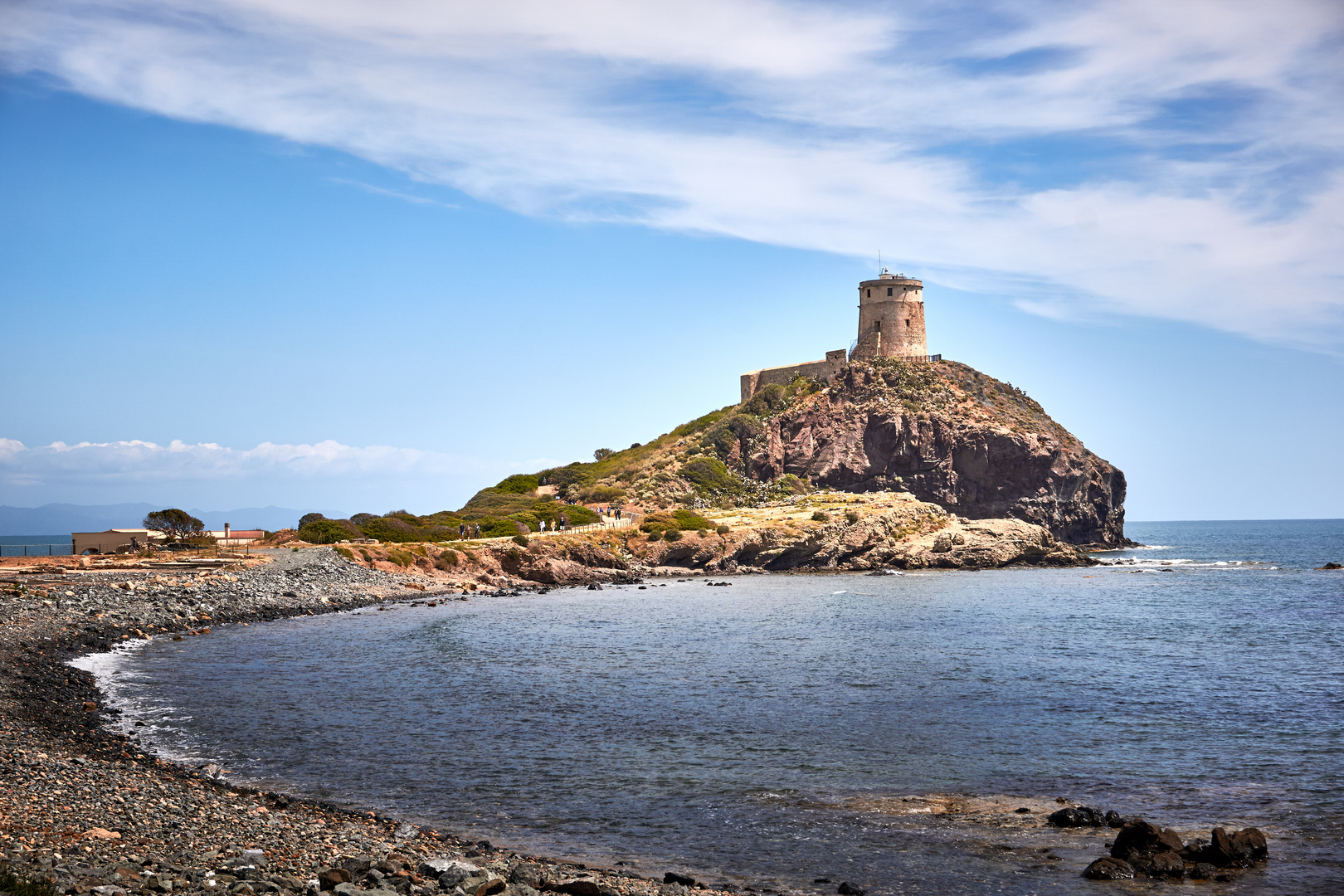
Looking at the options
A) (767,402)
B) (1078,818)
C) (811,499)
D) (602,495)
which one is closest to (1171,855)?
(1078,818)

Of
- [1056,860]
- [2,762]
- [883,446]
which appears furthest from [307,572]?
[883,446]

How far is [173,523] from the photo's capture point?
2766 inches

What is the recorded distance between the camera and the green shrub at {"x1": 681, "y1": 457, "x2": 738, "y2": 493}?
341ft

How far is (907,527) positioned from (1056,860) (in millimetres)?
75080

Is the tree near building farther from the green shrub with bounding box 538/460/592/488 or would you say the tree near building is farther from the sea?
the green shrub with bounding box 538/460/592/488

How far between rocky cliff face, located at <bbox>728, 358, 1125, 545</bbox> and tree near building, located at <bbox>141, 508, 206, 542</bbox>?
60.6m

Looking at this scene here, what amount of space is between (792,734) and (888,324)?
105572 millimetres

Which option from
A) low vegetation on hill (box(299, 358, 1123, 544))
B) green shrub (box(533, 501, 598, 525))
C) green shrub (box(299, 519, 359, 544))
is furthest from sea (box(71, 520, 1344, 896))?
low vegetation on hill (box(299, 358, 1123, 544))

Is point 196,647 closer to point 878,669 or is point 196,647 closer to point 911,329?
point 878,669

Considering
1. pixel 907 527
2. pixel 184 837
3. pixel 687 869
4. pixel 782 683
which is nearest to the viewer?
pixel 184 837

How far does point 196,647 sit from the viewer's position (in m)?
33.2

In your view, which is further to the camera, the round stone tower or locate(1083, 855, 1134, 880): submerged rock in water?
the round stone tower

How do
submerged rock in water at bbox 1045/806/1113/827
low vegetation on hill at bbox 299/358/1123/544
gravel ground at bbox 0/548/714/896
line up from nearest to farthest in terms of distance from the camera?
gravel ground at bbox 0/548/714/896 → submerged rock in water at bbox 1045/806/1113/827 → low vegetation on hill at bbox 299/358/1123/544

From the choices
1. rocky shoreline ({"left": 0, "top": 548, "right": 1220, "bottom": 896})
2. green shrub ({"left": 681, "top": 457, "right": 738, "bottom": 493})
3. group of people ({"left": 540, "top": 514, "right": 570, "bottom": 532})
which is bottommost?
rocky shoreline ({"left": 0, "top": 548, "right": 1220, "bottom": 896})
